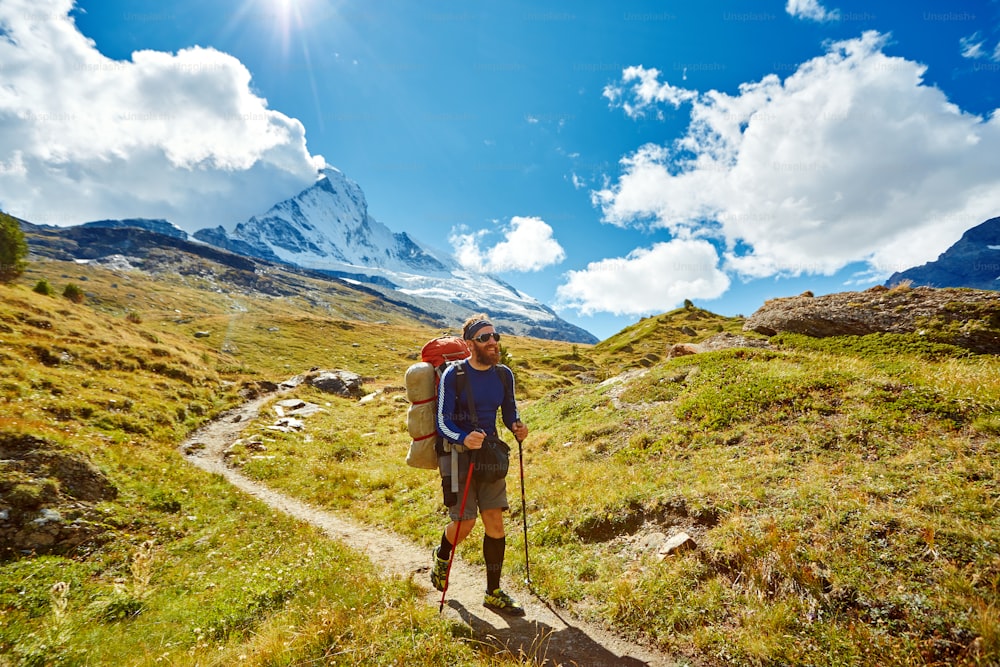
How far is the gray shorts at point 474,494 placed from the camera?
6.27 m

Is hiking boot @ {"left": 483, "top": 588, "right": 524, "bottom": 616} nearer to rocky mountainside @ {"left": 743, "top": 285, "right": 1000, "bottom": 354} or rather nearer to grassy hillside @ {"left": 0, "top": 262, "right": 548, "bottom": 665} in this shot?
grassy hillside @ {"left": 0, "top": 262, "right": 548, "bottom": 665}

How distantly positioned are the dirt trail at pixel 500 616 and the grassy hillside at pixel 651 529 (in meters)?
0.33

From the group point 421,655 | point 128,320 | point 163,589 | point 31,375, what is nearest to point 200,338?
point 128,320

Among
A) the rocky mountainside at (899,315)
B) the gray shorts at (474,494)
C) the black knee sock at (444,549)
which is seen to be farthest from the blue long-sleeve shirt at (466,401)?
the rocky mountainside at (899,315)

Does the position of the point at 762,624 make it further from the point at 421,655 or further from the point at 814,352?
the point at 814,352

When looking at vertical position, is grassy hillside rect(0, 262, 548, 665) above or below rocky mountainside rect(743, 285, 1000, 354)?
below

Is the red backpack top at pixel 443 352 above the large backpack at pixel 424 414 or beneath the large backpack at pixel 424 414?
above

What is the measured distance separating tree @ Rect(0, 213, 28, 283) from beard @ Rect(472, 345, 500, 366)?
96697mm

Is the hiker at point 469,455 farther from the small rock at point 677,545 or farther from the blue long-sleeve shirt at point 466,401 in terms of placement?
the small rock at point 677,545

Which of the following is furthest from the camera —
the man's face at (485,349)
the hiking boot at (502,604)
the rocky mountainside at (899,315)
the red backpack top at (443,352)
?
the rocky mountainside at (899,315)

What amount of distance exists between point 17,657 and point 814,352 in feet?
68.7

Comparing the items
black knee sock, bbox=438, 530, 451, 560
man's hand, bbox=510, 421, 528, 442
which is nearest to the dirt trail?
black knee sock, bbox=438, 530, 451, 560

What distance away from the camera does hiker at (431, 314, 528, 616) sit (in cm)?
Result: 626

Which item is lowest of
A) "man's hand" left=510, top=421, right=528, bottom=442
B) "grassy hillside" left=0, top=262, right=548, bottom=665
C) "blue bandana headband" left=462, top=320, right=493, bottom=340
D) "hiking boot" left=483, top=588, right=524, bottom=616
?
"grassy hillside" left=0, top=262, right=548, bottom=665
